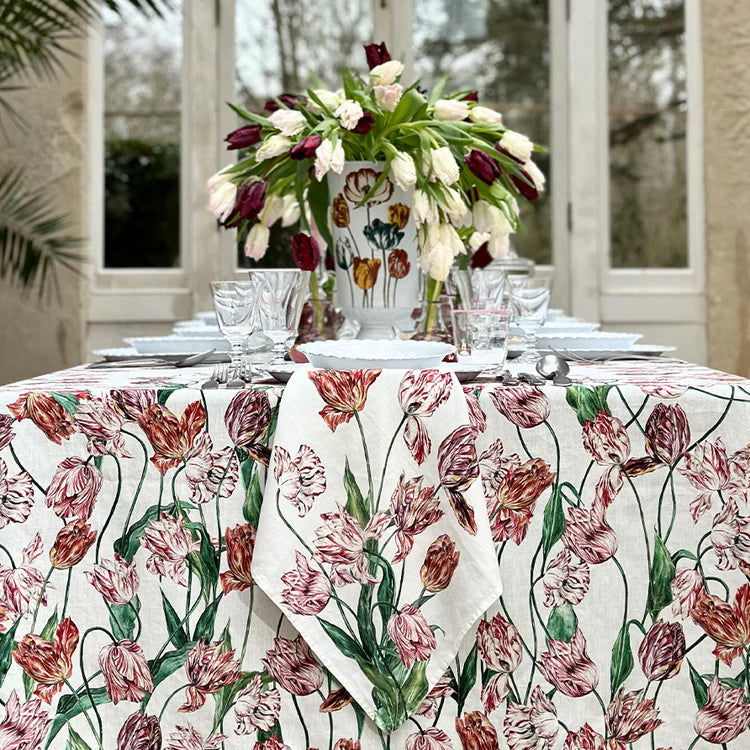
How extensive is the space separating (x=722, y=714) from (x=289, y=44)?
317 cm

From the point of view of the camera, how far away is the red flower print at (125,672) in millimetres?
958

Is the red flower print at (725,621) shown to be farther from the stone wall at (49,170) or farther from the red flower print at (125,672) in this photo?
the stone wall at (49,170)

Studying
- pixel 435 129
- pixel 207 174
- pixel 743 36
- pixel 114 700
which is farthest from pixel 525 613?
pixel 743 36

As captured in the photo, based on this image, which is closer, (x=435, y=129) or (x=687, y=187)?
(x=435, y=129)

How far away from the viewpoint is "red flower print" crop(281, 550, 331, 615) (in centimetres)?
93

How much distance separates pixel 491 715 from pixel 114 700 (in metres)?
0.37

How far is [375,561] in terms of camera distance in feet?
3.09

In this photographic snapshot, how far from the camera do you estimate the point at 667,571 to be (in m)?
0.96

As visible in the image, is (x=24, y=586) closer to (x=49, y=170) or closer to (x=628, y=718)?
(x=628, y=718)

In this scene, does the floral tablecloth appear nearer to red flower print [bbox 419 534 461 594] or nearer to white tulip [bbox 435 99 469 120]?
red flower print [bbox 419 534 461 594]

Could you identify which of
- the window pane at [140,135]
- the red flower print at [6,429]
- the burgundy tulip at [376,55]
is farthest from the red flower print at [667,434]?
the window pane at [140,135]

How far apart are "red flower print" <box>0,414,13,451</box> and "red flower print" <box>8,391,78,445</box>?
1cm

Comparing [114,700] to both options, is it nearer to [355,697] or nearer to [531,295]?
[355,697]

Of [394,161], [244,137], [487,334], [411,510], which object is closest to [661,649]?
[411,510]
